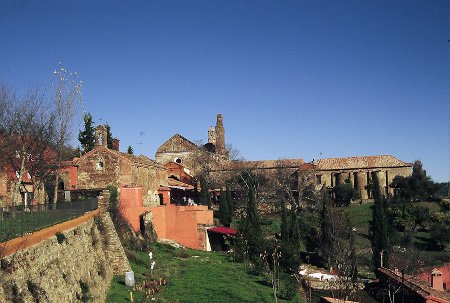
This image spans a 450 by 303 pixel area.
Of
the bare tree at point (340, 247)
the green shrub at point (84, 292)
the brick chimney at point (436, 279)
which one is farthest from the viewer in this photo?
the bare tree at point (340, 247)

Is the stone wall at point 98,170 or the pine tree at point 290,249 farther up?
the stone wall at point 98,170

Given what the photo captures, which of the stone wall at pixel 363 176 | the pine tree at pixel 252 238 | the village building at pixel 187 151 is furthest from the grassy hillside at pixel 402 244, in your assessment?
the village building at pixel 187 151

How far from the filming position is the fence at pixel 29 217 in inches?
512

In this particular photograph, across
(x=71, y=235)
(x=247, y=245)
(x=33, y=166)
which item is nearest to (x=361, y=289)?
(x=247, y=245)

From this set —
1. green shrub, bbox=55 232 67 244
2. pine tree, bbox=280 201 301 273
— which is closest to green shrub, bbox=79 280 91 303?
green shrub, bbox=55 232 67 244

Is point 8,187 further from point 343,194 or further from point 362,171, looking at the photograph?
point 362,171

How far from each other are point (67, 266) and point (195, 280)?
34.8 ft

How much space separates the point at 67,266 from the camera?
49.9 ft

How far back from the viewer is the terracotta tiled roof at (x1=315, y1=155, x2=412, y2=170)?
67.4 m

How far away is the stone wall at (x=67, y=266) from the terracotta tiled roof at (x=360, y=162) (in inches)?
1976

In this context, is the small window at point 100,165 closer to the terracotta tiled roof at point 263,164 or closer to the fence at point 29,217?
the fence at point 29,217

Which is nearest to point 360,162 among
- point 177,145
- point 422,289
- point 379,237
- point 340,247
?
point 177,145

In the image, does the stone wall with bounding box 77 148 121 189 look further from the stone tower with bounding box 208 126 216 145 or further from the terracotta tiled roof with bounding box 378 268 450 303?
the stone tower with bounding box 208 126 216 145

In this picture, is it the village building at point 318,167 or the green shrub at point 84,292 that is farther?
the village building at point 318,167
